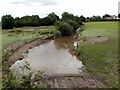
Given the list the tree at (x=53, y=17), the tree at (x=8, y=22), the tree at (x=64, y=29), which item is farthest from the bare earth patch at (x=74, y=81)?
the tree at (x=53, y=17)

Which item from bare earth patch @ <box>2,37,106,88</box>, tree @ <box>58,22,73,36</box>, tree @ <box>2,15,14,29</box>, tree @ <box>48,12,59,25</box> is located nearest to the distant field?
tree @ <box>58,22,73,36</box>

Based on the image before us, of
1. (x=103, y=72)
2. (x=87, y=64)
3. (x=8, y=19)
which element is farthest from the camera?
(x=8, y=19)

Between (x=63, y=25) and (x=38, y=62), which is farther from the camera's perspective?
(x=63, y=25)

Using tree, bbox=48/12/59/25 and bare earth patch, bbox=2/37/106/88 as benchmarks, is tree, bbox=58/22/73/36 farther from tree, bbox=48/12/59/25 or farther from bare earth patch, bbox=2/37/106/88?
bare earth patch, bbox=2/37/106/88

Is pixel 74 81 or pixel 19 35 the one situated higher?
pixel 19 35

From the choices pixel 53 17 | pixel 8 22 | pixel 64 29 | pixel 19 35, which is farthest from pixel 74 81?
pixel 53 17

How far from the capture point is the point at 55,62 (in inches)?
1026

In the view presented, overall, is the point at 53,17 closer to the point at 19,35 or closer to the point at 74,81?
the point at 19,35

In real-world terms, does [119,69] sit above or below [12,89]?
below

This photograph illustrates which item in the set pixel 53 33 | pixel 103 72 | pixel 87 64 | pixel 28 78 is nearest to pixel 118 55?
pixel 87 64

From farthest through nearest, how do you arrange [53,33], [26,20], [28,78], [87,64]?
[26,20]
[53,33]
[87,64]
[28,78]

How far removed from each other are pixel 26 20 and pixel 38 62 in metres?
62.4

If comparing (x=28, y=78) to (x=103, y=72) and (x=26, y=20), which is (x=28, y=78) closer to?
(x=103, y=72)

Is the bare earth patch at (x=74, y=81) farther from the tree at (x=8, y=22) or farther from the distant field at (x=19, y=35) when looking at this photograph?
the tree at (x=8, y=22)
